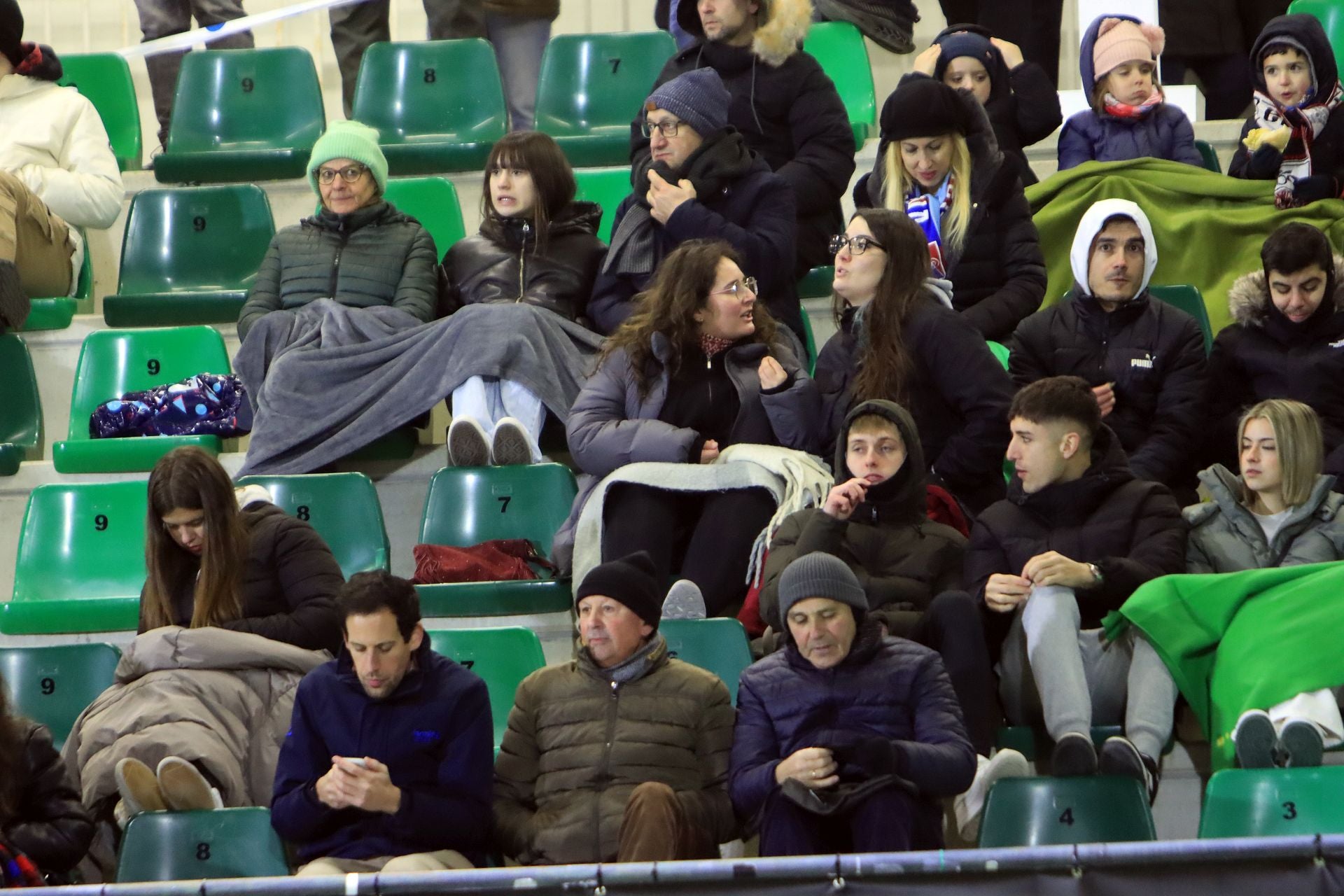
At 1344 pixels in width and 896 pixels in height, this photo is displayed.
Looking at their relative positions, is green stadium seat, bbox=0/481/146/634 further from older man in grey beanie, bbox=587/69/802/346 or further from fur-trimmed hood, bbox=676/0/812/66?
fur-trimmed hood, bbox=676/0/812/66

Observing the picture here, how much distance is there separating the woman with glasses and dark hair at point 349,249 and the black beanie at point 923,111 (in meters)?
1.23

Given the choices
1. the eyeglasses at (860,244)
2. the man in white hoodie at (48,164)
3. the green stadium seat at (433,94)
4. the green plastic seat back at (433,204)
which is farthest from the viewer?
the green stadium seat at (433,94)

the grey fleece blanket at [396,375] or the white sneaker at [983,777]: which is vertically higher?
the grey fleece blanket at [396,375]

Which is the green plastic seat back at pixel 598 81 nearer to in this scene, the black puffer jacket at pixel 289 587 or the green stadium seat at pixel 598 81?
the green stadium seat at pixel 598 81

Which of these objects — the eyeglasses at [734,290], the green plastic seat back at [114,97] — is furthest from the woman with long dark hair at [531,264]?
the green plastic seat back at [114,97]

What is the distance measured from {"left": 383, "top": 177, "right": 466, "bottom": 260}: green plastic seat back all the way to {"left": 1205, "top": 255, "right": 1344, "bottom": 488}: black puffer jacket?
2189mm

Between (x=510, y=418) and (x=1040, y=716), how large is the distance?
146 centimetres

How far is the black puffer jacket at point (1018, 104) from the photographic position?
19.3 feet

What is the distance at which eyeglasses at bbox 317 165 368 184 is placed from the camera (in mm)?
5445

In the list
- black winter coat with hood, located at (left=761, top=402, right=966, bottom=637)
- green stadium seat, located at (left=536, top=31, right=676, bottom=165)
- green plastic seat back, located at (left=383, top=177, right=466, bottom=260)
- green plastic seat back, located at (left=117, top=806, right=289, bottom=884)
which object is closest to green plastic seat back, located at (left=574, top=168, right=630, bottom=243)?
green plastic seat back, located at (left=383, top=177, right=466, bottom=260)

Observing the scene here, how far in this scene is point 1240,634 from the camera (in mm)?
4035

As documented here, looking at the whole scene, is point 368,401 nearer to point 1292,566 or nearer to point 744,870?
point 1292,566

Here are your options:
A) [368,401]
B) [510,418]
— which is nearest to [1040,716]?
[510,418]

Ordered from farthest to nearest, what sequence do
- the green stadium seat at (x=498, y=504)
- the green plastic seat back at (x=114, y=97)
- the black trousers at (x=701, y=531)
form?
the green plastic seat back at (x=114, y=97) → the green stadium seat at (x=498, y=504) → the black trousers at (x=701, y=531)
